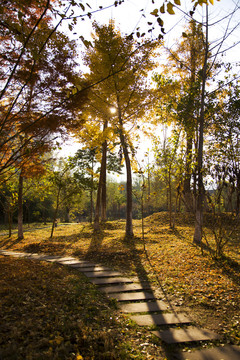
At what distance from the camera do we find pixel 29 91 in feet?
→ 17.0

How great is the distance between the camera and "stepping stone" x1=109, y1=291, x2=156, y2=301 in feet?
11.1

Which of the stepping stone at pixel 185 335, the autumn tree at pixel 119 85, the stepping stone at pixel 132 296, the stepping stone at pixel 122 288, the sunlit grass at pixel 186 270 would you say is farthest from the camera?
the autumn tree at pixel 119 85

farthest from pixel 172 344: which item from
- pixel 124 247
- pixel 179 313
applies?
pixel 124 247

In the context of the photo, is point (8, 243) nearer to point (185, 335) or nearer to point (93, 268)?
point (93, 268)

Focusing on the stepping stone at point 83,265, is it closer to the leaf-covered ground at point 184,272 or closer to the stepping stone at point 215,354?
the leaf-covered ground at point 184,272

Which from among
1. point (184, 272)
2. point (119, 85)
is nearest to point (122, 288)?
point (184, 272)

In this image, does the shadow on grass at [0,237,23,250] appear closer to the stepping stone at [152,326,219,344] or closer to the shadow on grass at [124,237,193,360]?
the shadow on grass at [124,237,193,360]

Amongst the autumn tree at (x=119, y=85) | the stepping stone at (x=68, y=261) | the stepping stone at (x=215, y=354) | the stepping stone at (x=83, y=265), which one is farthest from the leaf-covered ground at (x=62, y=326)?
the autumn tree at (x=119, y=85)

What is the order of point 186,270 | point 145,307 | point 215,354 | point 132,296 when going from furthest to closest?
1. point 186,270
2. point 132,296
3. point 145,307
4. point 215,354

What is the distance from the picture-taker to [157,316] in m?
2.85

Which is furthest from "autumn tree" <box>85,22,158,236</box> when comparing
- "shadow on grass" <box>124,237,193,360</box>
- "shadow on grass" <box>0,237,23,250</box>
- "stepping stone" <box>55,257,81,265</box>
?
"shadow on grass" <box>0,237,23,250</box>

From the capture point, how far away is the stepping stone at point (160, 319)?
2693 millimetres

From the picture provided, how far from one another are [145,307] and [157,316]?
293 mm

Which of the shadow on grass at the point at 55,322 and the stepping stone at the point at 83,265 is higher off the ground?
the shadow on grass at the point at 55,322
